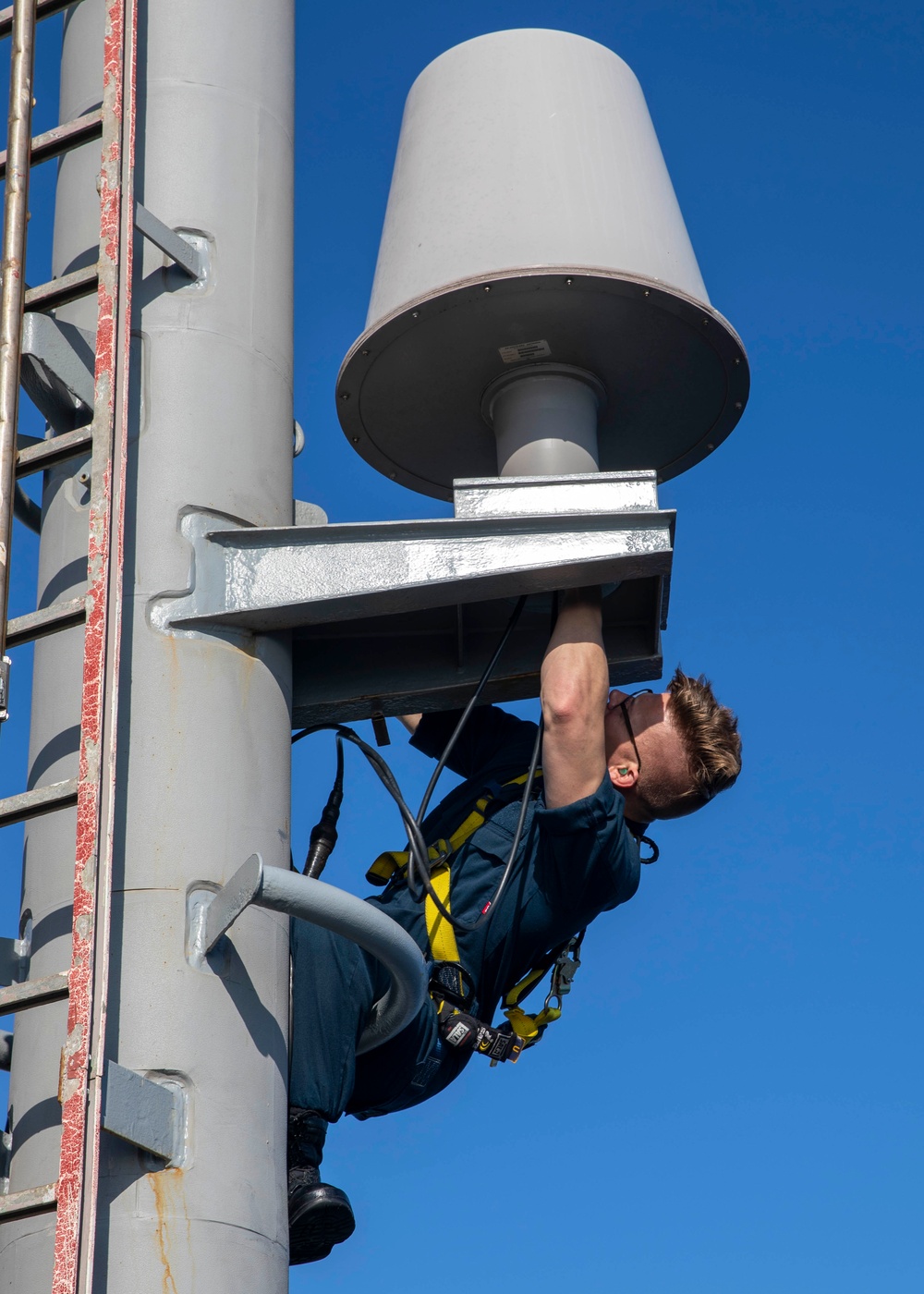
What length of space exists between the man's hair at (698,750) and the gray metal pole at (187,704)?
1.70m

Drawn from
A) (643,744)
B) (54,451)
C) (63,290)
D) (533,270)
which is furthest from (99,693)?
(643,744)

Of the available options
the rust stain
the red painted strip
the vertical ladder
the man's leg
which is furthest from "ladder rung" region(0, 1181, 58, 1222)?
the man's leg

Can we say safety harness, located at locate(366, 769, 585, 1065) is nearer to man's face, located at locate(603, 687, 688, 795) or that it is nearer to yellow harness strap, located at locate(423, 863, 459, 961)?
yellow harness strap, located at locate(423, 863, 459, 961)

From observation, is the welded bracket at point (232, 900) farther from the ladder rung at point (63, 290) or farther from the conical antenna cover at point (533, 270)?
the conical antenna cover at point (533, 270)

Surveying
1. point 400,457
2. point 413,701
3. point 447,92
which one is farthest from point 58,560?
point 447,92

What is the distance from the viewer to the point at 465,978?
5082 mm

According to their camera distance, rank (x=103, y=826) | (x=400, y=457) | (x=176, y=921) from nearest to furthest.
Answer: (x=103, y=826) < (x=176, y=921) < (x=400, y=457)

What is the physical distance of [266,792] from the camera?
13.9 ft

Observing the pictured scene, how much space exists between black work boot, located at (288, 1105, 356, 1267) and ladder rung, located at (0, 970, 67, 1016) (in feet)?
3.32

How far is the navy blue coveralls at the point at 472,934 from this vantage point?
444 cm

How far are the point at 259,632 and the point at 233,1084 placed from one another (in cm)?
120

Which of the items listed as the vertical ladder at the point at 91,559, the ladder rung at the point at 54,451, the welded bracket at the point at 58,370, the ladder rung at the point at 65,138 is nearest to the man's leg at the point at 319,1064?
the vertical ladder at the point at 91,559

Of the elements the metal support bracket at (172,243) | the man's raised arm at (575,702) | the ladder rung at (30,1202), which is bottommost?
the ladder rung at (30,1202)

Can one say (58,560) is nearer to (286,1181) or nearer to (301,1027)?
(301,1027)
